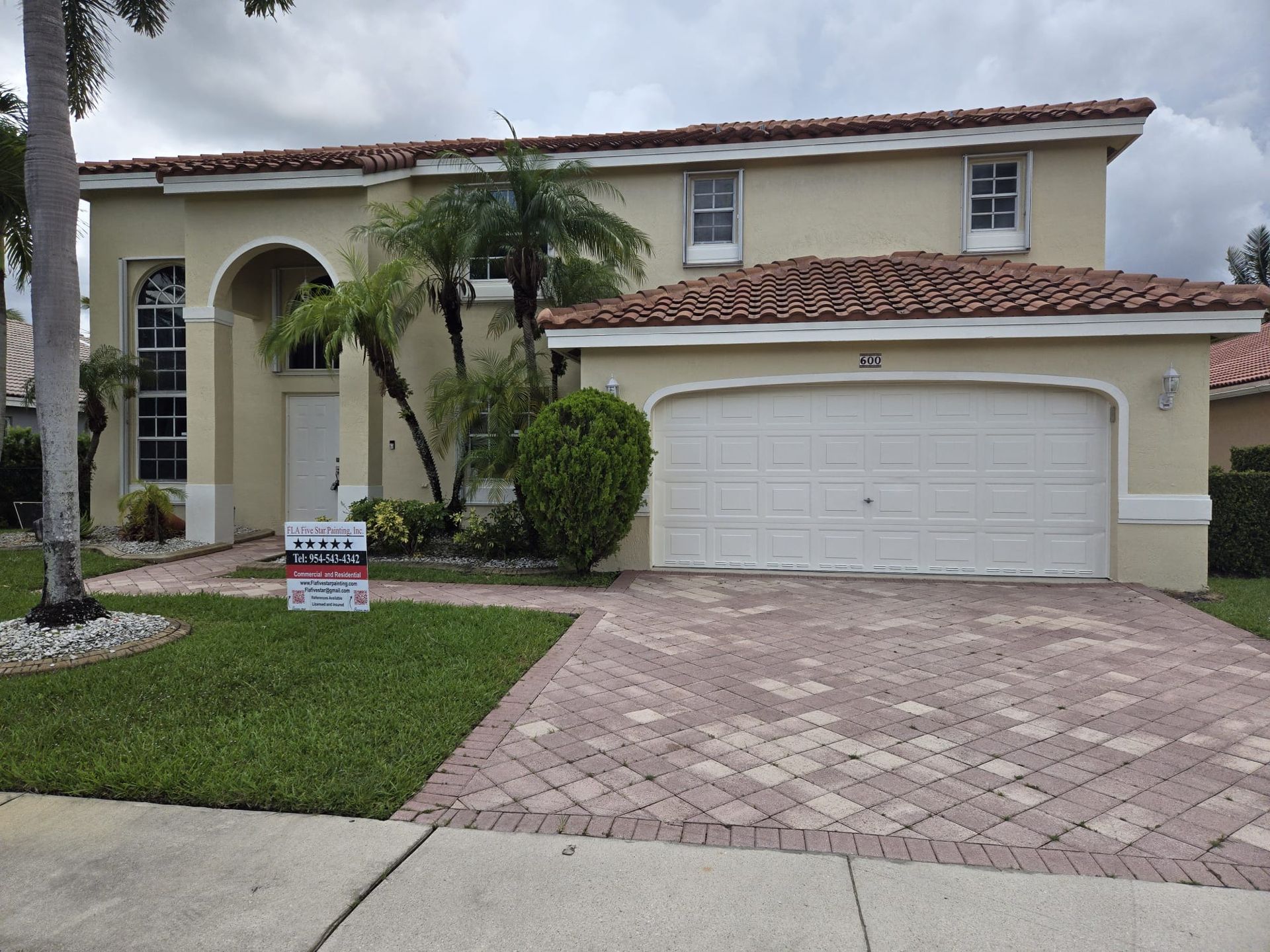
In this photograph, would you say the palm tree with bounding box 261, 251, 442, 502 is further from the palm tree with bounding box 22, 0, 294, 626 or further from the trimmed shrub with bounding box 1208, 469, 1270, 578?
the trimmed shrub with bounding box 1208, 469, 1270, 578

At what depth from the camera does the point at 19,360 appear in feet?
84.5

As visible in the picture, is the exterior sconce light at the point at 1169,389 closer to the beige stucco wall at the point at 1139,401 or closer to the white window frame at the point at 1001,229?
the beige stucco wall at the point at 1139,401

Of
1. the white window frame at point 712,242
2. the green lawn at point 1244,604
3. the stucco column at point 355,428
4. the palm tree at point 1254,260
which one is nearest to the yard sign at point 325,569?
the stucco column at point 355,428

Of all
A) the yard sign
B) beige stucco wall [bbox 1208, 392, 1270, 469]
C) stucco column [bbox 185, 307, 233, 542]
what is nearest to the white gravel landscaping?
the yard sign

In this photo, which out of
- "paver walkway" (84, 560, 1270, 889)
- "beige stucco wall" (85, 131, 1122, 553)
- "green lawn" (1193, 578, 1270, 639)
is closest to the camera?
"paver walkway" (84, 560, 1270, 889)

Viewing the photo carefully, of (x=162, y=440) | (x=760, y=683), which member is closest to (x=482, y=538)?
(x=760, y=683)

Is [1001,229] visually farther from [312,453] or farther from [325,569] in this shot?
[312,453]

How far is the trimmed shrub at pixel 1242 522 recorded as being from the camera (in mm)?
10719

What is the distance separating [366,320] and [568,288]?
9.12 ft

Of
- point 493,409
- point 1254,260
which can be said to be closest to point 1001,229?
point 493,409

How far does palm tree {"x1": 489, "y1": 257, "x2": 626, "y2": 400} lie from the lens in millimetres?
10844

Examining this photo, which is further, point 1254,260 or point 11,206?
point 1254,260

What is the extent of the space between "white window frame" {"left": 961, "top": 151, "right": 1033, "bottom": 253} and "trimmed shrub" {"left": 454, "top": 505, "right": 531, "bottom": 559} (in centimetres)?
820

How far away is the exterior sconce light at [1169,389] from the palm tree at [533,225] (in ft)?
22.1
